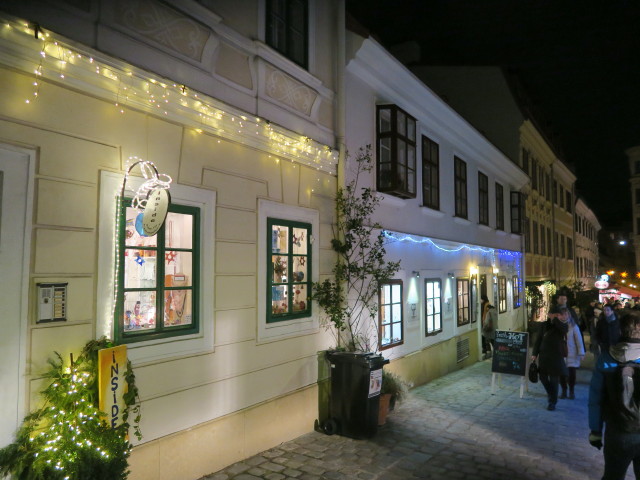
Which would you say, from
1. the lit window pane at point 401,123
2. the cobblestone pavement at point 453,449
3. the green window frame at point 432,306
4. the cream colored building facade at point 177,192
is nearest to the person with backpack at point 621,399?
the cobblestone pavement at point 453,449

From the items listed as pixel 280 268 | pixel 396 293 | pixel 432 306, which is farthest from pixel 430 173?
pixel 280 268

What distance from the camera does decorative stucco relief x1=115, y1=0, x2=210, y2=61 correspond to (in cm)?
470

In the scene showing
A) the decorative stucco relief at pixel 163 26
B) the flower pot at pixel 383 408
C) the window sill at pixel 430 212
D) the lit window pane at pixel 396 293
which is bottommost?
the flower pot at pixel 383 408

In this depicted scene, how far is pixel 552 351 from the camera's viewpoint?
840 centimetres

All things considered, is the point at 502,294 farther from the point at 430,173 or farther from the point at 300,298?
the point at 300,298

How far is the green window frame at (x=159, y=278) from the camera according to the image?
4.54m

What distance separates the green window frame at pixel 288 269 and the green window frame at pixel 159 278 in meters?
1.27

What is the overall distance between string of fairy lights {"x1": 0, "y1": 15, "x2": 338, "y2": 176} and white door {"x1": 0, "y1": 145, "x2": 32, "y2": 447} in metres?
0.63

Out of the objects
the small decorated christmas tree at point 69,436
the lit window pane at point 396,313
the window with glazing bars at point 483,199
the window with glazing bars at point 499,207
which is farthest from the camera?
the window with glazing bars at point 499,207

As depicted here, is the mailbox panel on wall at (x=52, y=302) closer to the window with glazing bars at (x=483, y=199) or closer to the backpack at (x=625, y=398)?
the backpack at (x=625, y=398)

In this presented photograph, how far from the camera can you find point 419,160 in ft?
35.0

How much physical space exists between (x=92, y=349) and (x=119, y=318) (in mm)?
400

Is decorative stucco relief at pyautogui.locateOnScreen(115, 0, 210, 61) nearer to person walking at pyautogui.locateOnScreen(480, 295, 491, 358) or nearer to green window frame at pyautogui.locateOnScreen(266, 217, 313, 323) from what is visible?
green window frame at pyautogui.locateOnScreen(266, 217, 313, 323)

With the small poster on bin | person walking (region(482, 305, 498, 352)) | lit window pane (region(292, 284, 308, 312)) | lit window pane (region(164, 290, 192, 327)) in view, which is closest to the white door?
lit window pane (region(164, 290, 192, 327))
